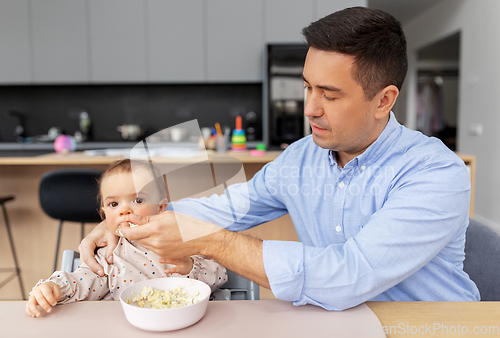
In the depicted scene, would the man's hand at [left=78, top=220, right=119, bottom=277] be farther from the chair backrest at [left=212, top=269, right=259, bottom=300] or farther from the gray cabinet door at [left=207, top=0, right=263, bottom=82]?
the gray cabinet door at [left=207, top=0, right=263, bottom=82]

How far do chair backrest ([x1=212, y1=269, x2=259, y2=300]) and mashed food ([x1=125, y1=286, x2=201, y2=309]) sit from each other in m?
0.23

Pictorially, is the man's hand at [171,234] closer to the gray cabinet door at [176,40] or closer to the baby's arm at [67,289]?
the baby's arm at [67,289]

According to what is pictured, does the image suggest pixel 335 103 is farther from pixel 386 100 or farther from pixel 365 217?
pixel 365 217

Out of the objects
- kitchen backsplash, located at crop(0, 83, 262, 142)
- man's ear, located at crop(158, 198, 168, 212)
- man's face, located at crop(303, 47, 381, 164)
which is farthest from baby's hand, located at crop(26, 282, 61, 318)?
kitchen backsplash, located at crop(0, 83, 262, 142)

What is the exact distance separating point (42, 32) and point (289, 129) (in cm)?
276

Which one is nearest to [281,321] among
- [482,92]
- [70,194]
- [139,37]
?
[70,194]

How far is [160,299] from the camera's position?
716 mm

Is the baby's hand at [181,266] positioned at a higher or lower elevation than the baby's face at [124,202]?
lower

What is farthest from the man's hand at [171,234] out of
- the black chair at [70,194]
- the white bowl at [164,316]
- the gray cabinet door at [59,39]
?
the gray cabinet door at [59,39]

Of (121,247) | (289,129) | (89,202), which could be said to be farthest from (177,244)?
(289,129)

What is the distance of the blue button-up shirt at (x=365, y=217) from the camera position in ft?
2.34

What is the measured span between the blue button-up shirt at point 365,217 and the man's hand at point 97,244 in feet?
0.80

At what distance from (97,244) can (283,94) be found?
3187 millimetres

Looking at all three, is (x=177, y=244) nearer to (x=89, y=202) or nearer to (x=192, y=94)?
(x=89, y=202)
